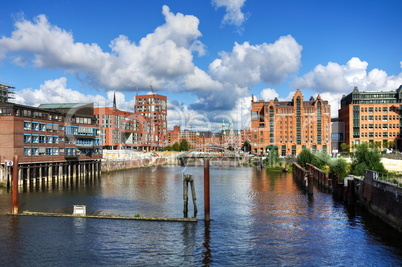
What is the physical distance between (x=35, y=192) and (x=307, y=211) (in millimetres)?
42560

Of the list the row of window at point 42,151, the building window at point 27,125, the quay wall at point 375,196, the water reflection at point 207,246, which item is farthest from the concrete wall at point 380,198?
the building window at point 27,125

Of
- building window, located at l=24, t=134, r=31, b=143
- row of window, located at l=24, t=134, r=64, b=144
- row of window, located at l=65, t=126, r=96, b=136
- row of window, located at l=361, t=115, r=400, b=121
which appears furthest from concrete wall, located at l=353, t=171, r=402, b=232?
row of window, located at l=361, t=115, r=400, b=121

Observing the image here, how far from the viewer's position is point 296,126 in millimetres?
181500

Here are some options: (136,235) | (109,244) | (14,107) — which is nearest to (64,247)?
(109,244)

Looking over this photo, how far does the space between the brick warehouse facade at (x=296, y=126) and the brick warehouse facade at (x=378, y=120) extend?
70.0ft

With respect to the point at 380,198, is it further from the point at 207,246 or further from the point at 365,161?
Result: the point at 207,246

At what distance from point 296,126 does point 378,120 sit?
37.4m

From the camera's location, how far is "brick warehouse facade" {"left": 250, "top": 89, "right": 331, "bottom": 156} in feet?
588

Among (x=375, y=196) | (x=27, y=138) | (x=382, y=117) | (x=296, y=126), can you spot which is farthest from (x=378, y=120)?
(x=27, y=138)

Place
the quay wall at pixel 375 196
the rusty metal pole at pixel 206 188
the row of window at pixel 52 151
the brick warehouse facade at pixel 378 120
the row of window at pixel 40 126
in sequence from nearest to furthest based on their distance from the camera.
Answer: the quay wall at pixel 375 196 → the rusty metal pole at pixel 206 188 → the row of window at pixel 40 126 → the row of window at pixel 52 151 → the brick warehouse facade at pixel 378 120

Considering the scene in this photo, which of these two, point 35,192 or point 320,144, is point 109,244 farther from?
point 320,144

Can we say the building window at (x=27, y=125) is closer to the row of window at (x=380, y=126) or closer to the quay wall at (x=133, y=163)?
the quay wall at (x=133, y=163)

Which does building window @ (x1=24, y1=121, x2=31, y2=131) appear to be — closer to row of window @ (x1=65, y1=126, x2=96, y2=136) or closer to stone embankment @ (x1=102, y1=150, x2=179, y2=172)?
row of window @ (x1=65, y1=126, x2=96, y2=136)

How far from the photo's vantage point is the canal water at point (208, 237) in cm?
2769
